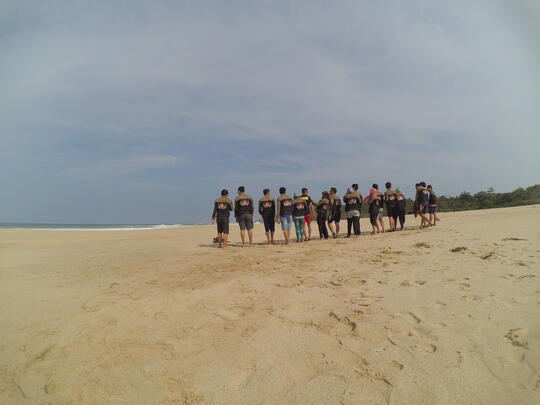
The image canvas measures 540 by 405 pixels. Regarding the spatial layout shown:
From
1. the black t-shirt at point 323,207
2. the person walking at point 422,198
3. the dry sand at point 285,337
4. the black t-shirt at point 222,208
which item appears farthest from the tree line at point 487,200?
the dry sand at point 285,337

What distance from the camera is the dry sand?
90.5 inches

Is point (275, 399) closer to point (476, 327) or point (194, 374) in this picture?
point (194, 374)

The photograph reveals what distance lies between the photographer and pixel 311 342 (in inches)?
116

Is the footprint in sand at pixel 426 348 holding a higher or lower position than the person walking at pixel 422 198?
lower

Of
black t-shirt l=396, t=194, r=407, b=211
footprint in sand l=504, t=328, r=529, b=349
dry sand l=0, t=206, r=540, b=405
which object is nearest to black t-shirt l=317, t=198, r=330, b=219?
black t-shirt l=396, t=194, r=407, b=211

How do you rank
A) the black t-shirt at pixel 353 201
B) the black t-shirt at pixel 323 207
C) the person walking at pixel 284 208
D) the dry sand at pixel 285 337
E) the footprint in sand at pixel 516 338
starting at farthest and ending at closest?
1. the black t-shirt at pixel 323 207
2. the black t-shirt at pixel 353 201
3. the person walking at pixel 284 208
4. the footprint in sand at pixel 516 338
5. the dry sand at pixel 285 337

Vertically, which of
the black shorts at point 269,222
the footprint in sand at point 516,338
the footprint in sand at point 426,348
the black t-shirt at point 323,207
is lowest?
the footprint in sand at point 426,348

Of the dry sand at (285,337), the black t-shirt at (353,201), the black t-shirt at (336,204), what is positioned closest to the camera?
the dry sand at (285,337)

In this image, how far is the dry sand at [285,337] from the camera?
90.5 inches

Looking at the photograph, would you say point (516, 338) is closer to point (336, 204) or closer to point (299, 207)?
point (299, 207)

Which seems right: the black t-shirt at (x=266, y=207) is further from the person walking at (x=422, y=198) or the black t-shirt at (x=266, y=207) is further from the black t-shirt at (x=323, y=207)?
the person walking at (x=422, y=198)

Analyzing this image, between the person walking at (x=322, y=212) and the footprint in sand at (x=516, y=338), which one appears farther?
the person walking at (x=322, y=212)

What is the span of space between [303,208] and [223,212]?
3124mm

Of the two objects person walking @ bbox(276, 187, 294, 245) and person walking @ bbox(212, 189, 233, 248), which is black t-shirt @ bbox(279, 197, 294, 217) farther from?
person walking @ bbox(212, 189, 233, 248)
